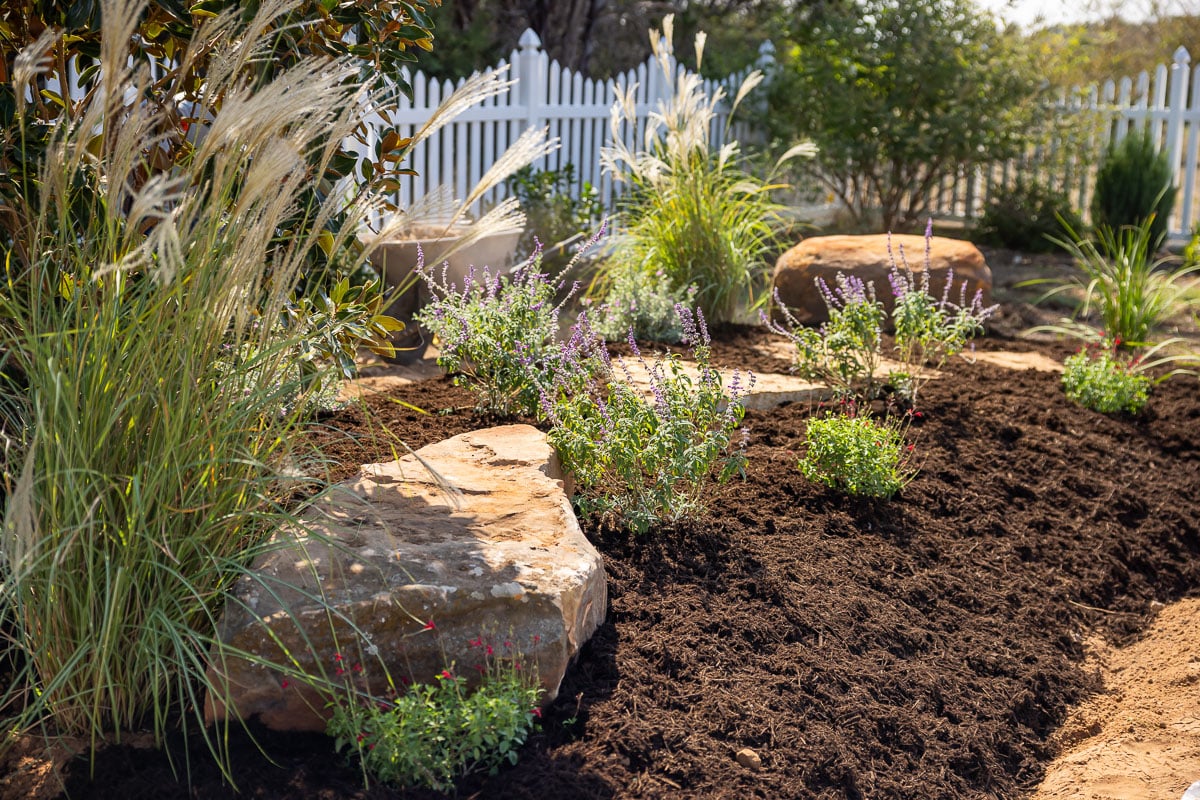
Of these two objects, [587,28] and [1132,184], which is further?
[587,28]

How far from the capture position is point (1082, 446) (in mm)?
4605

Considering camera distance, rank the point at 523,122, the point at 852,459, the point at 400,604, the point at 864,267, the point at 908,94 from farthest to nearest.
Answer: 1. the point at 908,94
2. the point at 523,122
3. the point at 864,267
4. the point at 852,459
5. the point at 400,604

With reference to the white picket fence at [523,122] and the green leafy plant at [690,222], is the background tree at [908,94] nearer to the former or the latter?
the white picket fence at [523,122]

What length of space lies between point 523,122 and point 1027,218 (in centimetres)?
503

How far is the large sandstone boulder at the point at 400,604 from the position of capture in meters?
2.30

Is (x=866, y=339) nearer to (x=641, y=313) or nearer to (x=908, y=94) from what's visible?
(x=641, y=313)

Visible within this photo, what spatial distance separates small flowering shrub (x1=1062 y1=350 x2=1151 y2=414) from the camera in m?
4.99

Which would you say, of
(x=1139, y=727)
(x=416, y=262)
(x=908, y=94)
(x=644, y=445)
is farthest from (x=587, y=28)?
(x=1139, y=727)

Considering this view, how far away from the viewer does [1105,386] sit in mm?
5012

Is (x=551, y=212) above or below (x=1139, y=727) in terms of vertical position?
above

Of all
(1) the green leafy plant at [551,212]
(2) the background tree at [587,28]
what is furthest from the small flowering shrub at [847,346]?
(2) the background tree at [587,28]

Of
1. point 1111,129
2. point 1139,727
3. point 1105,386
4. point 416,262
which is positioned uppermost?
point 1111,129

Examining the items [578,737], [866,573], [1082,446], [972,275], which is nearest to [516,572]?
[578,737]

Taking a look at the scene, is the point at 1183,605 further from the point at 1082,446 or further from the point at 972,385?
the point at 972,385
